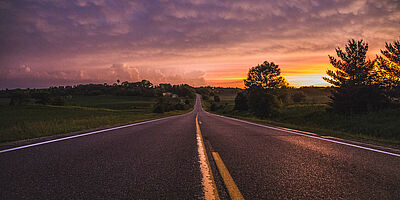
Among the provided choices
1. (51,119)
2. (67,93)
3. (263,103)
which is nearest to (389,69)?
(263,103)

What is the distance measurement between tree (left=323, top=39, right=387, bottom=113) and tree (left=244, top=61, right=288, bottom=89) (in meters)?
11.4

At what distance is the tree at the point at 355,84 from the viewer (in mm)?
25792

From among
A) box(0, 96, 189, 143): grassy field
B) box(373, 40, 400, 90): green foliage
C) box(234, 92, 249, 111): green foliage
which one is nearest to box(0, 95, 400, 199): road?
box(0, 96, 189, 143): grassy field

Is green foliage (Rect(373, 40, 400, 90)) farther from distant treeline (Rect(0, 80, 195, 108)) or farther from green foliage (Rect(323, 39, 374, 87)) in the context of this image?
distant treeline (Rect(0, 80, 195, 108))

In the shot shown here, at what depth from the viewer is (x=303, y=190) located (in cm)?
256

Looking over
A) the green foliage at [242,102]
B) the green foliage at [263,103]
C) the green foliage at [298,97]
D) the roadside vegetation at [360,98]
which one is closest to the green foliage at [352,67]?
the roadside vegetation at [360,98]

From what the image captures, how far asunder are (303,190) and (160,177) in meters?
2.11

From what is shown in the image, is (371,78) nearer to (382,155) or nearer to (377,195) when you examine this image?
(382,155)

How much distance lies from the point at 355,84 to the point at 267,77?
1611 cm

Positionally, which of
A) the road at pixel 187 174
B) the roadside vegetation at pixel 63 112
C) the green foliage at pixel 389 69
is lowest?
the roadside vegetation at pixel 63 112

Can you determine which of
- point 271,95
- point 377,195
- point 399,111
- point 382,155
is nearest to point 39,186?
point 377,195

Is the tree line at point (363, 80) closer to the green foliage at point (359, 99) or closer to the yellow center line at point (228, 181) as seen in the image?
the green foliage at point (359, 99)

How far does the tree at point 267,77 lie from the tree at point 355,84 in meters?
11.4

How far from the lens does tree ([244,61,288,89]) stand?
40.9m
